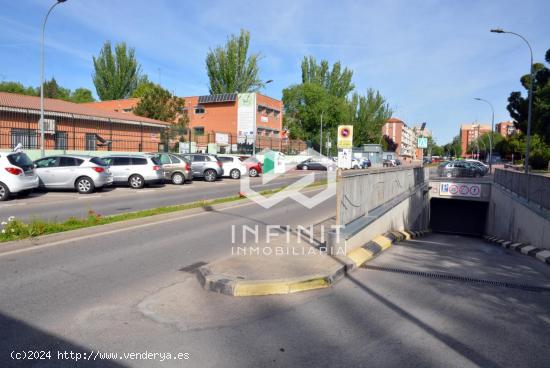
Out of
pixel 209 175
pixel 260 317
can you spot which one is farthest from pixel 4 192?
pixel 260 317

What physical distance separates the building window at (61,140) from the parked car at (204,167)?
405 inches

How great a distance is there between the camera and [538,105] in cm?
2716

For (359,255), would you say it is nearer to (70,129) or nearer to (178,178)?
(178,178)

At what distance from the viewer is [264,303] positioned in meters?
5.25

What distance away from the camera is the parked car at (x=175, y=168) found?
75.5 feet

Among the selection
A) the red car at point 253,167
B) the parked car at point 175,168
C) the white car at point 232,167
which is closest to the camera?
the parked car at point 175,168

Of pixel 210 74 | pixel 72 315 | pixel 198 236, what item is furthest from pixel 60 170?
pixel 210 74

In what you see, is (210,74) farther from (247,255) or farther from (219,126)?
(247,255)

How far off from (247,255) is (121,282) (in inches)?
88.6

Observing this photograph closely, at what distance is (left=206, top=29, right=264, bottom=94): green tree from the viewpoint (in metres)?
60.9

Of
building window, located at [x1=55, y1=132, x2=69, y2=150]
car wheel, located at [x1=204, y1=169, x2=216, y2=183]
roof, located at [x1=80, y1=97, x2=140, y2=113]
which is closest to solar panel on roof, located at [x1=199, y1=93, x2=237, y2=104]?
roof, located at [x1=80, y1=97, x2=140, y2=113]

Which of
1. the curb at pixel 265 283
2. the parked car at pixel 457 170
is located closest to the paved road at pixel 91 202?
the curb at pixel 265 283

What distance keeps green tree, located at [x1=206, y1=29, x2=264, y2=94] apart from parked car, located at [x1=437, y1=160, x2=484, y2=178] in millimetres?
33876

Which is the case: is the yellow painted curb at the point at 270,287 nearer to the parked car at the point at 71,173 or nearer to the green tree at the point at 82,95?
the parked car at the point at 71,173
